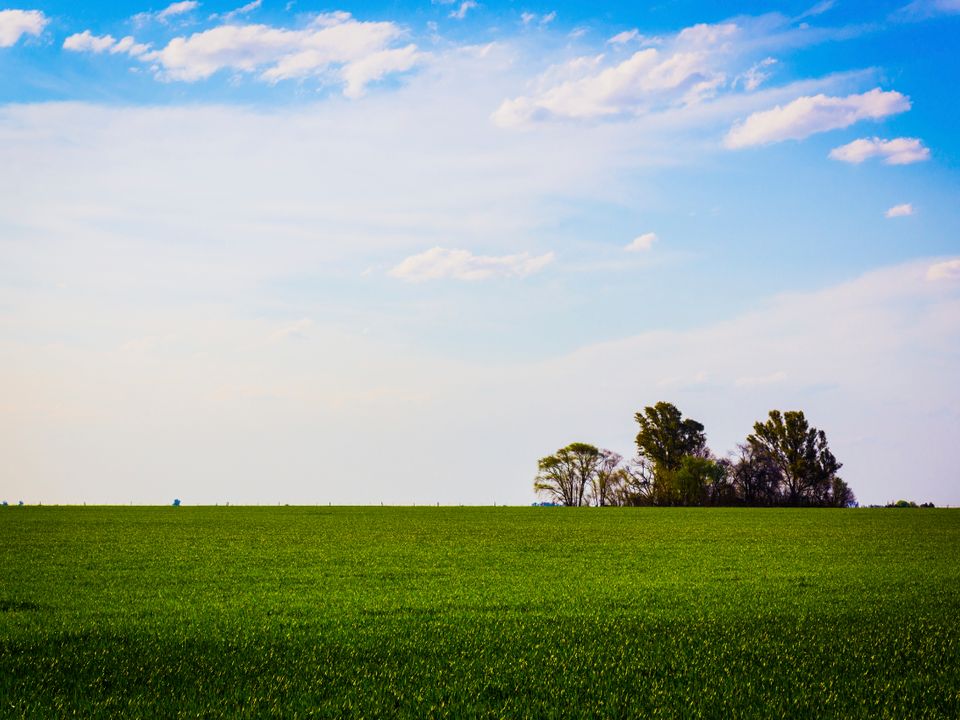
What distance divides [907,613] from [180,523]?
44232mm

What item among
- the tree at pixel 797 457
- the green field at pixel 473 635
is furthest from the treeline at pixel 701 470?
the green field at pixel 473 635

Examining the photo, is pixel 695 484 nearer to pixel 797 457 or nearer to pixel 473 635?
pixel 797 457

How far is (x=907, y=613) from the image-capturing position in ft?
58.8

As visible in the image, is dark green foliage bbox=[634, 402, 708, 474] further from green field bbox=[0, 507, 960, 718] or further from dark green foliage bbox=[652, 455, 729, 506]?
green field bbox=[0, 507, 960, 718]

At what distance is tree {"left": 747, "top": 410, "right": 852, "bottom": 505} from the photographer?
10575 centimetres

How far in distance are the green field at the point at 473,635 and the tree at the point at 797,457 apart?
77.9 metres

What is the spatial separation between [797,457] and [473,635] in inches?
3970

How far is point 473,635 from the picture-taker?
1473 cm

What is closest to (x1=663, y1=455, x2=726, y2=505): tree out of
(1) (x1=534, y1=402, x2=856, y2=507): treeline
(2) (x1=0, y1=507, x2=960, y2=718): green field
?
(1) (x1=534, y1=402, x2=856, y2=507): treeline

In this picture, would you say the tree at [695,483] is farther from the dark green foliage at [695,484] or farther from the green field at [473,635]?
the green field at [473,635]

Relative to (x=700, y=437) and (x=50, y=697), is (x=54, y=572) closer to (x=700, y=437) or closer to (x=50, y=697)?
(x=50, y=697)

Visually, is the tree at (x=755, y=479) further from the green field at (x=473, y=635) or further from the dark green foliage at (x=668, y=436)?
the green field at (x=473, y=635)

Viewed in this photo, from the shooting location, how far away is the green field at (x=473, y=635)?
35.0ft

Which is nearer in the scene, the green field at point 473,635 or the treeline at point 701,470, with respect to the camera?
the green field at point 473,635
